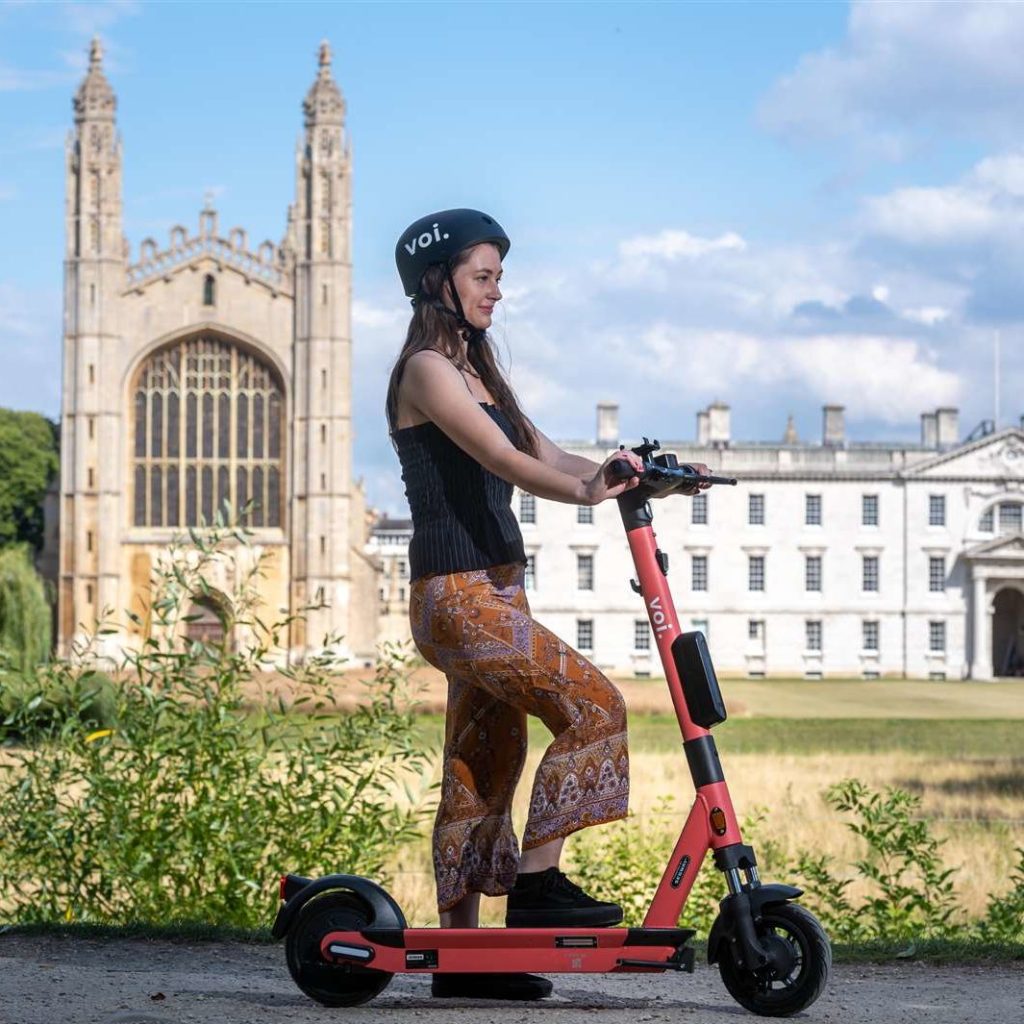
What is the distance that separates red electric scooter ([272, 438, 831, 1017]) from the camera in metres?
4.05

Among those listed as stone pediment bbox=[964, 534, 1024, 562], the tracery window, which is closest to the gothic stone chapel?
the tracery window

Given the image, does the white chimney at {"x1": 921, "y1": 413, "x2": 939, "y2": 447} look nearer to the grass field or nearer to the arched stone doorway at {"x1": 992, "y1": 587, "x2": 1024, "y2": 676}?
the arched stone doorway at {"x1": 992, "y1": 587, "x2": 1024, "y2": 676}

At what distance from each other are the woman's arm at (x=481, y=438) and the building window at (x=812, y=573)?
2242 inches

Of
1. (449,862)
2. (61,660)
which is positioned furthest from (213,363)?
(449,862)

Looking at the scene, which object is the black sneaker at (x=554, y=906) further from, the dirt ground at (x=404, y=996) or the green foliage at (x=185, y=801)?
the green foliage at (x=185, y=801)

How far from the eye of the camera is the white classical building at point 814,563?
6003 cm

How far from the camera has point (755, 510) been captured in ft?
198

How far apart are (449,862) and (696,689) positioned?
2.84ft

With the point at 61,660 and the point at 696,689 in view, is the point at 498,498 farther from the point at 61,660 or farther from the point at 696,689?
the point at 61,660

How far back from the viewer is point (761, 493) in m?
60.5

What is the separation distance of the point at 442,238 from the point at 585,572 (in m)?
56.2

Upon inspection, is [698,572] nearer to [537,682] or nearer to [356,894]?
[356,894]

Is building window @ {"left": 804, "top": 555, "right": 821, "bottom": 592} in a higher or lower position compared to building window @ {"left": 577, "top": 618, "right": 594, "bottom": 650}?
higher

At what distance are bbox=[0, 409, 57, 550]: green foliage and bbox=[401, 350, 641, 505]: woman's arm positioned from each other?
58473 millimetres
